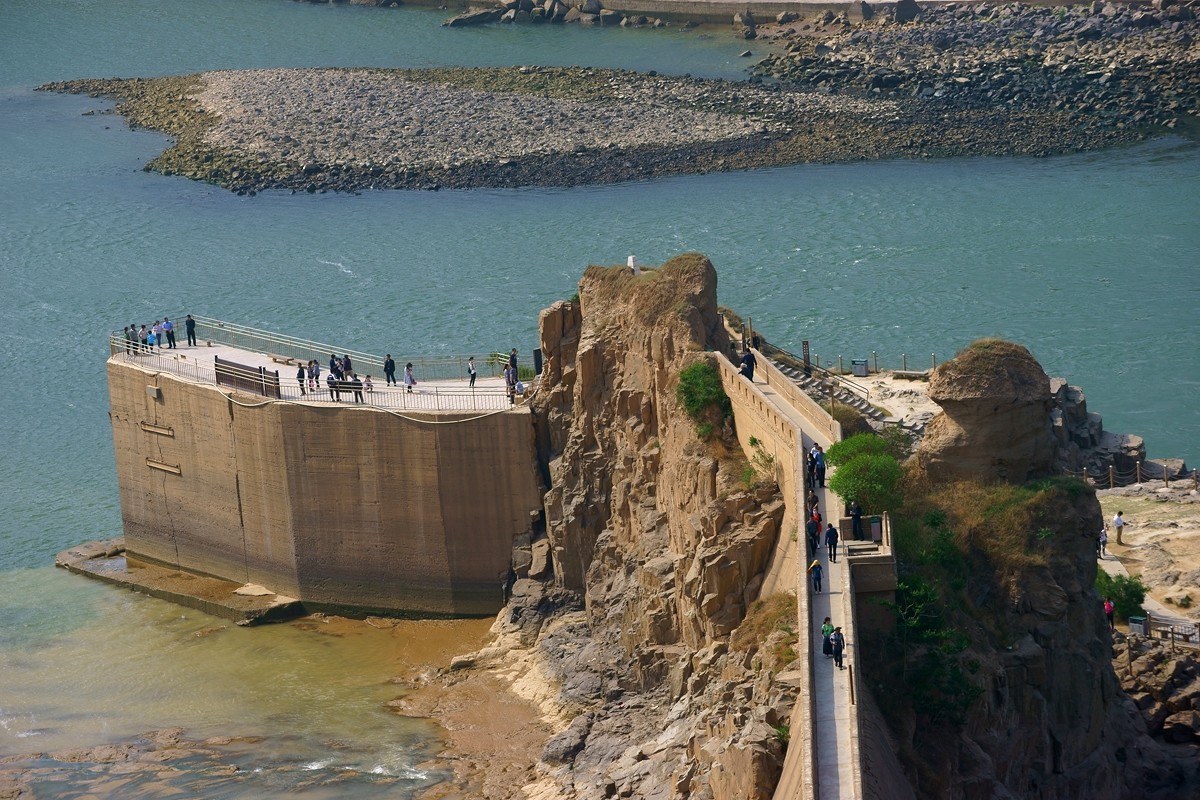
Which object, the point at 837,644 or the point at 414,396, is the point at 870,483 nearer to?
the point at 837,644

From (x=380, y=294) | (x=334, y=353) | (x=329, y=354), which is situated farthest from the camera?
(x=380, y=294)

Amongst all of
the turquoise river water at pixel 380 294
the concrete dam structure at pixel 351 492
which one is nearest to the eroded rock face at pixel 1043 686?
the turquoise river water at pixel 380 294

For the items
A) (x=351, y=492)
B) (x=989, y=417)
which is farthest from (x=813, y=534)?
(x=351, y=492)

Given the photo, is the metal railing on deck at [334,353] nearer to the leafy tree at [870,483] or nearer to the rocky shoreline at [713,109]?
the leafy tree at [870,483]

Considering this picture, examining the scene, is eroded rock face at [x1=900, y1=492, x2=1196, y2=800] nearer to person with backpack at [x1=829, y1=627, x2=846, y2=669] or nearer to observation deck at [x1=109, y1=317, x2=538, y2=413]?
person with backpack at [x1=829, y1=627, x2=846, y2=669]

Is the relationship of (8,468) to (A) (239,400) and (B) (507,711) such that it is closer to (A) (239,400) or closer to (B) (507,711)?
(A) (239,400)

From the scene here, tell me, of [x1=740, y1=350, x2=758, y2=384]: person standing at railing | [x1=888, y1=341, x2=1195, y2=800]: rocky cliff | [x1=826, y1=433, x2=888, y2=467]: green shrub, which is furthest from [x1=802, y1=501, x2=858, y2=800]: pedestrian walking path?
[x1=740, y1=350, x2=758, y2=384]: person standing at railing
